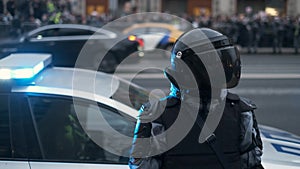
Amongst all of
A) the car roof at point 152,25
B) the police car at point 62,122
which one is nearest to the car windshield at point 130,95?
the police car at point 62,122

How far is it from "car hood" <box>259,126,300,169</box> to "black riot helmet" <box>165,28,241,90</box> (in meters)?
1.15

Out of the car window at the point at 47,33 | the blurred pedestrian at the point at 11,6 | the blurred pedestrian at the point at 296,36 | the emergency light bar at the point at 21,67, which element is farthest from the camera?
the blurred pedestrian at the point at 296,36

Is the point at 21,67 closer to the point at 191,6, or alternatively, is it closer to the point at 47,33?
the point at 47,33

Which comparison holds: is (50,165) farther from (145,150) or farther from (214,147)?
(214,147)

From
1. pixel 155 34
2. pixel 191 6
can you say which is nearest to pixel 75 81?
pixel 155 34

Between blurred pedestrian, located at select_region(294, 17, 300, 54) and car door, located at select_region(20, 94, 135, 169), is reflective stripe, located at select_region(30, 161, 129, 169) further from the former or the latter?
blurred pedestrian, located at select_region(294, 17, 300, 54)

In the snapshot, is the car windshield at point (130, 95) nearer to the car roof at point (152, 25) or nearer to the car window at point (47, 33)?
the car window at point (47, 33)

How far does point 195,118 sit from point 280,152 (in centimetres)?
146

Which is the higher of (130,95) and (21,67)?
(21,67)

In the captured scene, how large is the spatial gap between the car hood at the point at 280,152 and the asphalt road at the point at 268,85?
7.80 feet

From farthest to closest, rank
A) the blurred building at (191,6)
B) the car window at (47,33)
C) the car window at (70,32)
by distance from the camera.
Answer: the blurred building at (191,6) → the car window at (70,32) → the car window at (47,33)

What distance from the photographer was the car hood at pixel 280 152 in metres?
3.08

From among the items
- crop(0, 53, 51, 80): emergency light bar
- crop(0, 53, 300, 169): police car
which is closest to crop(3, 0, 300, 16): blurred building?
crop(0, 53, 51, 80): emergency light bar

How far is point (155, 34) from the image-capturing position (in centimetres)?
1891
